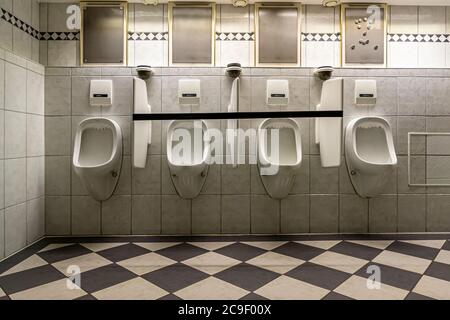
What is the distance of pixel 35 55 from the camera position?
2.58 metres

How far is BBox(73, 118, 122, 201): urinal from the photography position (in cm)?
231

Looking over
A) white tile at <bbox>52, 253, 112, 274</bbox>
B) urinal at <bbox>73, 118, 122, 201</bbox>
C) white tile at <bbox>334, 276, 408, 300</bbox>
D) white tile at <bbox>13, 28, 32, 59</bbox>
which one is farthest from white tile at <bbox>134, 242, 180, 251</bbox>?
white tile at <bbox>13, 28, 32, 59</bbox>

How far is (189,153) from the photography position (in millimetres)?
2506

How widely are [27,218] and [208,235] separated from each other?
1.53 m

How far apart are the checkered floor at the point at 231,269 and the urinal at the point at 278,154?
0.50 meters

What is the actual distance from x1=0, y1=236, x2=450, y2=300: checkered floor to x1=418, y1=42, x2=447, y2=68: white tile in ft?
5.63

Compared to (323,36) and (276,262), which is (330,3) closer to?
(323,36)

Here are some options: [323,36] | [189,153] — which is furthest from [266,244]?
[323,36]

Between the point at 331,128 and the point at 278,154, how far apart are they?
48 centimetres

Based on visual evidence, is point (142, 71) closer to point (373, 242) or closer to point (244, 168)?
point (244, 168)

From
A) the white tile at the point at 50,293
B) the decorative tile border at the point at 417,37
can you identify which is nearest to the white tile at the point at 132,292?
the white tile at the point at 50,293

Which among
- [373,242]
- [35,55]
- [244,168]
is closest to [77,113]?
[35,55]

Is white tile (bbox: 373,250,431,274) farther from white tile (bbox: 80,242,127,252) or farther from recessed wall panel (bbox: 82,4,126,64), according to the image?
recessed wall panel (bbox: 82,4,126,64)

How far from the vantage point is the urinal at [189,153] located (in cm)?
223
